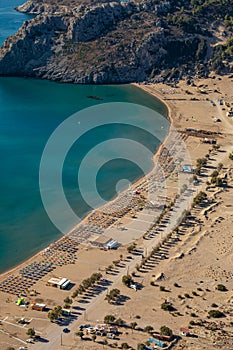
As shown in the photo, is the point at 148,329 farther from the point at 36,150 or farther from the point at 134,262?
the point at 36,150

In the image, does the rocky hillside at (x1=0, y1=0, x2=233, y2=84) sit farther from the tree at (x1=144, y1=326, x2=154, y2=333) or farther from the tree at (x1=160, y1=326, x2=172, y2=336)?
the tree at (x1=160, y1=326, x2=172, y2=336)

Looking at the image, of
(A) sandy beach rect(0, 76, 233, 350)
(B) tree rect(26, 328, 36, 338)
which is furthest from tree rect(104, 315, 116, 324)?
(B) tree rect(26, 328, 36, 338)

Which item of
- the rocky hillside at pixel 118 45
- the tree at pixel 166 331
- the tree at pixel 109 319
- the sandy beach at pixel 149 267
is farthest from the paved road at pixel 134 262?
the rocky hillside at pixel 118 45

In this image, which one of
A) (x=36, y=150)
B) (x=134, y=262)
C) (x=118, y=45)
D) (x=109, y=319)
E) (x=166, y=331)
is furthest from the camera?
(x=118, y=45)

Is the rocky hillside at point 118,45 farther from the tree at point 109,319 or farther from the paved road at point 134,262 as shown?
the tree at point 109,319

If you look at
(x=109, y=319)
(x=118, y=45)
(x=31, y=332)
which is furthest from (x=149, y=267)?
(x=118, y=45)

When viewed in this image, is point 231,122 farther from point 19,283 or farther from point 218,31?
point 19,283
